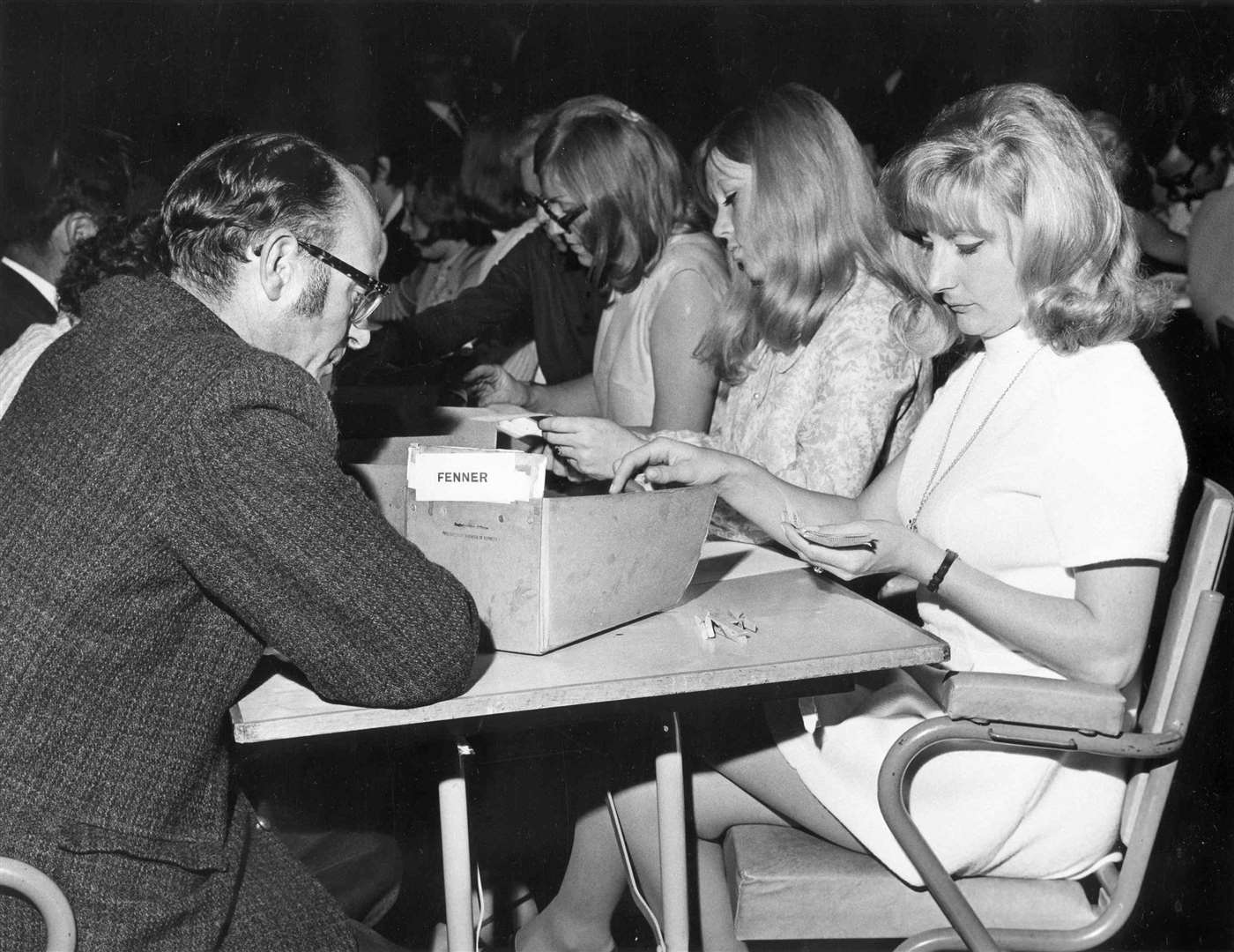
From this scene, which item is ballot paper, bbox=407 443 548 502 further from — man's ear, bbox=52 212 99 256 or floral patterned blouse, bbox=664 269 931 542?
man's ear, bbox=52 212 99 256

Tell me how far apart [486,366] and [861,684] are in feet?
6.25

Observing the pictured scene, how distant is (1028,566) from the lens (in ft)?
5.25

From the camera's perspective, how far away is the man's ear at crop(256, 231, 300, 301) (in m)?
1.34

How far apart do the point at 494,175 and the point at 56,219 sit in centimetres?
162

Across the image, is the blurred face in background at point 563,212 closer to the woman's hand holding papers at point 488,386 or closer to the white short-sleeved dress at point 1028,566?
the woman's hand holding papers at point 488,386

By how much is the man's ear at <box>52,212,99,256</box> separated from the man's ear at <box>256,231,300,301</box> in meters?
1.46

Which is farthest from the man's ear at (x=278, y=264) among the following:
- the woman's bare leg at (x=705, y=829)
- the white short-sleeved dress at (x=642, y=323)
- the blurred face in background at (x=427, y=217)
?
the blurred face in background at (x=427, y=217)

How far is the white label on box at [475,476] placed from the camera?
130 centimetres

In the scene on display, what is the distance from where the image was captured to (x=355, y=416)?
2.29m

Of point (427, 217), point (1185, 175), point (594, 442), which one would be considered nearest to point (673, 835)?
point (594, 442)

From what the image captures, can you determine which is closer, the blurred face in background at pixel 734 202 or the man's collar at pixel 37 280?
the blurred face in background at pixel 734 202

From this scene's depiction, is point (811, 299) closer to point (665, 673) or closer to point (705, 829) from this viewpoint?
point (705, 829)

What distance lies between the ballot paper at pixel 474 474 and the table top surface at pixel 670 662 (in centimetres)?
20

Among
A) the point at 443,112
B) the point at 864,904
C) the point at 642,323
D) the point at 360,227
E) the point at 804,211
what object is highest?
the point at 360,227
